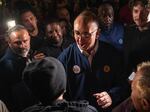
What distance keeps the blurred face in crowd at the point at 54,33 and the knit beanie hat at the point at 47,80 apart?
110 cm

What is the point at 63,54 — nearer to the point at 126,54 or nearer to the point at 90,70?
the point at 90,70

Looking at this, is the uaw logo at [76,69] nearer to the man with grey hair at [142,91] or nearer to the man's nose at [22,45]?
the man's nose at [22,45]

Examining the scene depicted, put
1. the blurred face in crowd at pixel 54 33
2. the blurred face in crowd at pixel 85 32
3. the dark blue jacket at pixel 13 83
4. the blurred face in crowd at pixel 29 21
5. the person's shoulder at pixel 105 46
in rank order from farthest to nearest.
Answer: the blurred face in crowd at pixel 29 21
the blurred face in crowd at pixel 54 33
the dark blue jacket at pixel 13 83
the person's shoulder at pixel 105 46
the blurred face in crowd at pixel 85 32

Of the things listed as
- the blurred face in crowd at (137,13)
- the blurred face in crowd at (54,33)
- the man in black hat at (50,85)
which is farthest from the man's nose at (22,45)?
the man in black hat at (50,85)

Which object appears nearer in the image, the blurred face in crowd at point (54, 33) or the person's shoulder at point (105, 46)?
the person's shoulder at point (105, 46)

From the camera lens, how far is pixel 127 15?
2.47m

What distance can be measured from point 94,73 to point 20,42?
0.54 metres

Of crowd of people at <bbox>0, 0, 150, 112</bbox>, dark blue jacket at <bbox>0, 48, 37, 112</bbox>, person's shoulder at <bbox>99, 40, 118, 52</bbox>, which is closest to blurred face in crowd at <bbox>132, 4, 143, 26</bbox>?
crowd of people at <bbox>0, 0, 150, 112</bbox>

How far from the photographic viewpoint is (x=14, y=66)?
2.29 metres

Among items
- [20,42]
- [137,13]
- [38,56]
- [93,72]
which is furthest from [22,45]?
[137,13]

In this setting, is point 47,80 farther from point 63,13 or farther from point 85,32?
point 63,13

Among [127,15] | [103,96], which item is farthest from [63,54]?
[127,15]

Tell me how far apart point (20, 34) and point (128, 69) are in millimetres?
752

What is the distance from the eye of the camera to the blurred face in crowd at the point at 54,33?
2.39m
